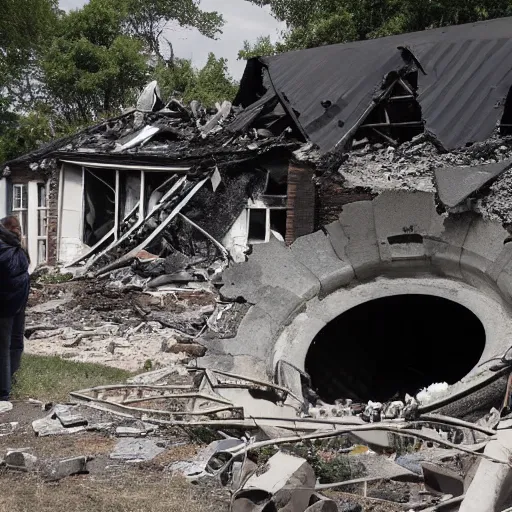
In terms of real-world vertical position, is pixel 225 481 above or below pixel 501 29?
below

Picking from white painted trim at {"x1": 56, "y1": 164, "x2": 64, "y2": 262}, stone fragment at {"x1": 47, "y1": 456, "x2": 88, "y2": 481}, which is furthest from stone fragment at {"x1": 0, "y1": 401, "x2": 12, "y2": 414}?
white painted trim at {"x1": 56, "y1": 164, "x2": 64, "y2": 262}

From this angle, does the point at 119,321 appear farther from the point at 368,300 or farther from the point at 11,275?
the point at 368,300

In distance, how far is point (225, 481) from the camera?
4582mm

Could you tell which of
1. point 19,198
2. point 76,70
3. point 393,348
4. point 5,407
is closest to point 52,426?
point 5,407

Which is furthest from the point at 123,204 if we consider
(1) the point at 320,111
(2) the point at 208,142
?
(1) the point at 320,111

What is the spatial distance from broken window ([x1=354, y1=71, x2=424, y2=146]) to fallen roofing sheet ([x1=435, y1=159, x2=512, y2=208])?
6461 mm

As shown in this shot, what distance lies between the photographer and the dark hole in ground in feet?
20.1

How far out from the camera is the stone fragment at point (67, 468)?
15.6ft

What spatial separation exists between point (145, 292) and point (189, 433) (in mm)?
8427

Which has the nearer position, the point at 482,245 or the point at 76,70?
the point at 482,245

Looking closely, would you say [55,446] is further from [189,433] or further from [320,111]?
[320,111]

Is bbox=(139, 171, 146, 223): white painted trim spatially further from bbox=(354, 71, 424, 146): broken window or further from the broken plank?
bbox=(354, 71, 424, 146): broken window

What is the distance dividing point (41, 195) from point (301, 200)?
25.0 feet

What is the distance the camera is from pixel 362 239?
19.3ft
